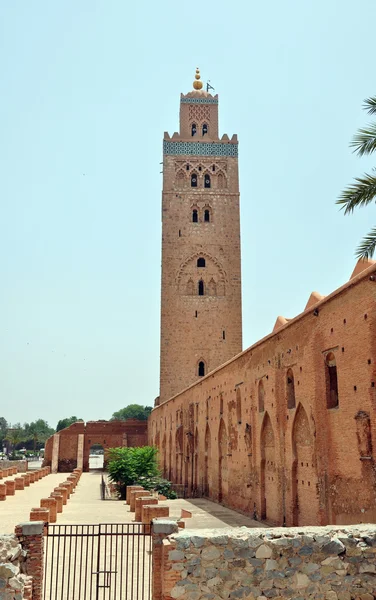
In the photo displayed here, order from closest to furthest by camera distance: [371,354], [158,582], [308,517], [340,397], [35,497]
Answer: [158,582], [371,354], [340,397], [308,517], [35,497]

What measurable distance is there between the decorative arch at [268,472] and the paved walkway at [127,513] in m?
0.42

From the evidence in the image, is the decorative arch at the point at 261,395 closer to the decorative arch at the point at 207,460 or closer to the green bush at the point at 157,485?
the decorative arch at the point at 207,460

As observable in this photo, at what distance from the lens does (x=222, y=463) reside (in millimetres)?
18750

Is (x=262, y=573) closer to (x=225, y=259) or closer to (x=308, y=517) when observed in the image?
(x=308, y=517)

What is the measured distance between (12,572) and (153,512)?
6.54m

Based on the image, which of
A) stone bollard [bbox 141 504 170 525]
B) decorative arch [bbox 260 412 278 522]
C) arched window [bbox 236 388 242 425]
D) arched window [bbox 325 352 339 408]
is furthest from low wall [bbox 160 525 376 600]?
arched window [bbox 236 388 242 425]

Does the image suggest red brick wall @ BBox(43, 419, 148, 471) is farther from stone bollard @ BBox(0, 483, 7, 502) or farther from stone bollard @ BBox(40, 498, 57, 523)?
stone bollard @ BBox(40, 498, 57, 523)

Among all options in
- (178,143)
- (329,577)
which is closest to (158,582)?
(329,577)

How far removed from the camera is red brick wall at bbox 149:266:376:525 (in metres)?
8.98

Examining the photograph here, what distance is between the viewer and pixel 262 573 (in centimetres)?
580

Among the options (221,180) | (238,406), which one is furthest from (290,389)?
(221,180)

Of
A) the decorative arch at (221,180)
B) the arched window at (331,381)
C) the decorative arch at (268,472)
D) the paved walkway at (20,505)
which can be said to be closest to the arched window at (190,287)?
the decorative arch at (221,180)

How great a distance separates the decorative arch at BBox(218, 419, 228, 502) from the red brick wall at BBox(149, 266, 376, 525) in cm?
3

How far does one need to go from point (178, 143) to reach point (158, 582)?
111 ft
